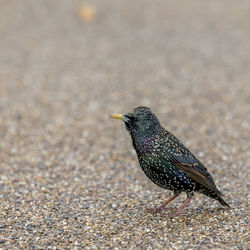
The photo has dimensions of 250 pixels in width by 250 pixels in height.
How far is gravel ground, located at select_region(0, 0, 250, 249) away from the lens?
4305mm

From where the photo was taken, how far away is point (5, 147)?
6680 mm

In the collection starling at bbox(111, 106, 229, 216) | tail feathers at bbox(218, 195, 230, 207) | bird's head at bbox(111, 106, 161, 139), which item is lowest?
tail feathers at bbox(218, 195, 230, 207)

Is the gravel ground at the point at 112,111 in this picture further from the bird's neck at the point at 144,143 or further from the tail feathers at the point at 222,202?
the bird's neck at the point at 144,143

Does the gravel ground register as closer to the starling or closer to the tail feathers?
the tail feathers

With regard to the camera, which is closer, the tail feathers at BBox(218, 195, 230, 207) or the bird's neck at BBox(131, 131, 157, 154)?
the bird's neck at BBox(131, 131, 157, 154)

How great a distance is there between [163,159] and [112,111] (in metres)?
3.78

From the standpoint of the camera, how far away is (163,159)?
14.0 ft

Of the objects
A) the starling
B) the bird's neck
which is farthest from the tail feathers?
the bird's neck

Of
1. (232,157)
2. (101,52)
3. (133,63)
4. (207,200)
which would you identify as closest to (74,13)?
(101,52)

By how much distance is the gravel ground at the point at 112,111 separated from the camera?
4305 mm

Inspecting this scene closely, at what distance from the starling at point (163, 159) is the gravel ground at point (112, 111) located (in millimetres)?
345

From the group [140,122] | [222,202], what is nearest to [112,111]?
[140,122]

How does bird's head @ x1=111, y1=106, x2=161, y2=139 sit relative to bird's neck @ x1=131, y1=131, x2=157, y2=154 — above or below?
above

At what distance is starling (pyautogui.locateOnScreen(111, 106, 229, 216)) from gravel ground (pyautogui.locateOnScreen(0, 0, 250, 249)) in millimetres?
345
